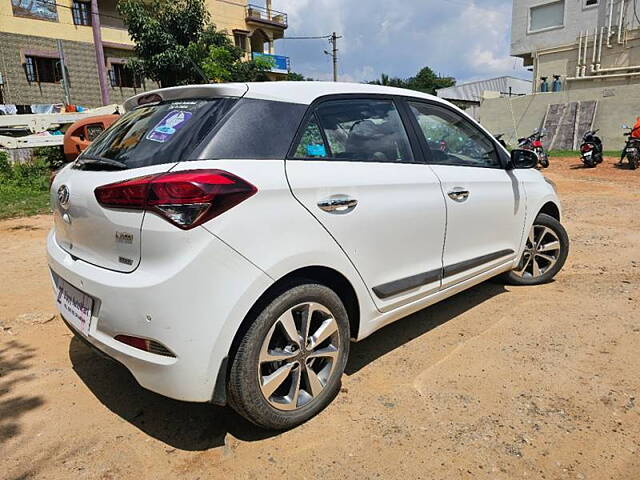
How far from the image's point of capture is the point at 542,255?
13.6 ft

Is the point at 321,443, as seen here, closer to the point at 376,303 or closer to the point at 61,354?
the point at 376,303

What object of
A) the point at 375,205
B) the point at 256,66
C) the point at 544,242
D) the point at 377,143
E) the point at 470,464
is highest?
the point at 256,66

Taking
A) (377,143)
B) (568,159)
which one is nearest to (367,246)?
(377,143)

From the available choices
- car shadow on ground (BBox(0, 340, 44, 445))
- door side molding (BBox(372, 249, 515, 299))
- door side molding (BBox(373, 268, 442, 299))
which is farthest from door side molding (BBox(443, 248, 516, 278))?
car shadow on ground (BBox(0, 340, 44, 445))

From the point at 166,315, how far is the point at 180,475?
0.72 metres

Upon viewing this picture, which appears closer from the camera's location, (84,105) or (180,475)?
(180,475)

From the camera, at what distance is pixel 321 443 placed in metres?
2.21

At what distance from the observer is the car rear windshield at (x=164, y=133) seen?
203 centimetres

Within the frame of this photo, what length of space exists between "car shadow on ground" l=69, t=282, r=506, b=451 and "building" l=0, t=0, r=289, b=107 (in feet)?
84.0

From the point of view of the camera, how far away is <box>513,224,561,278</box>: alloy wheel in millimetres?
4066

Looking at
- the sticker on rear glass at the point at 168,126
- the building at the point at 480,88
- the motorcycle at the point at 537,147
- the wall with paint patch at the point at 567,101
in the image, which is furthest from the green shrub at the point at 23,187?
the building at the point at 480,88

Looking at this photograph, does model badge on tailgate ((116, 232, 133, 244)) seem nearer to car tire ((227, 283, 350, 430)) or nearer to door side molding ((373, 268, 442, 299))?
car tire ((227, 283, 350, 430))

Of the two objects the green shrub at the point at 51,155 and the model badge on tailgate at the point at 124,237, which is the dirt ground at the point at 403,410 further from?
the green shrub at the point at 51,155

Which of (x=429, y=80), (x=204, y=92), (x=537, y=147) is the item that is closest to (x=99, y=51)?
(x=537, y=147)
